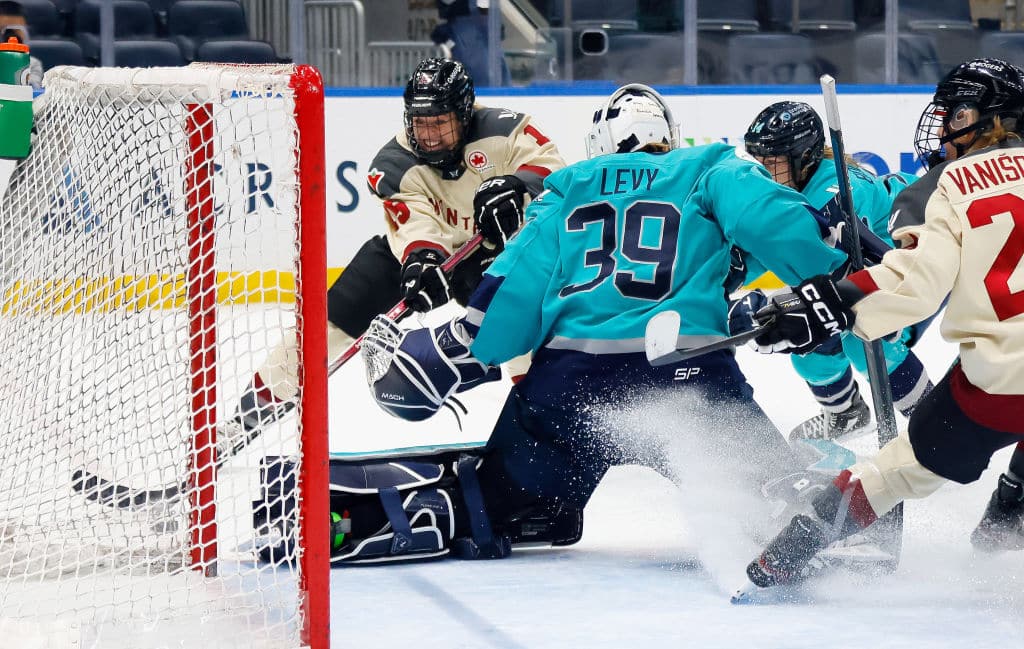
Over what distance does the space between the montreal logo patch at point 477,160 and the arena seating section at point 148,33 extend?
10.0 feet

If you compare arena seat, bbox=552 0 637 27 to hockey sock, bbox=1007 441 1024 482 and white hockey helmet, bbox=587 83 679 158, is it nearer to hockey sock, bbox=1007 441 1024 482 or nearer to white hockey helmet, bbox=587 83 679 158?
white hockey helmet, bbox=587 83 679 158

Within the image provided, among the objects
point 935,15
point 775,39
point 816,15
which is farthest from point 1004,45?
point 775,39

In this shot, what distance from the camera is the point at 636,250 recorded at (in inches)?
109

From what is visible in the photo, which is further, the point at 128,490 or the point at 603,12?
the point at 603,12

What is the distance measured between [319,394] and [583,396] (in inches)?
35.6

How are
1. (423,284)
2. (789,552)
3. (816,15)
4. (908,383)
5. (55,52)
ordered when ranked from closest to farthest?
(789,552) < (423,284) < (908,383) < (55,52) < (816,15)

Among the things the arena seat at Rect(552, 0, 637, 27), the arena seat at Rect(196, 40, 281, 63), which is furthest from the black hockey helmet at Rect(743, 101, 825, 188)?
the arena seat at Rect(196, 40, 281, 63)

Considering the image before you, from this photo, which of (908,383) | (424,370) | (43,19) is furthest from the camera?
(43,19)

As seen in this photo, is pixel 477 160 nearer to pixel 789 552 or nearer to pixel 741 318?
pixel 741 318

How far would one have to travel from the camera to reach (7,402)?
2654 millimetres

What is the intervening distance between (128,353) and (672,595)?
107cm

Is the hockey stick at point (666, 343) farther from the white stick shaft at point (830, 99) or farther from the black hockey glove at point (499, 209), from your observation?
the black hockey glove at point (499, 209)

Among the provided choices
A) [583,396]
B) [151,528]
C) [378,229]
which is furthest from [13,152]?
[378,229]

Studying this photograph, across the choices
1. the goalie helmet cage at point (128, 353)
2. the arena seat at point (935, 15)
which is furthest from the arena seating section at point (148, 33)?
the goalie helmet cage at point (128, 353)
